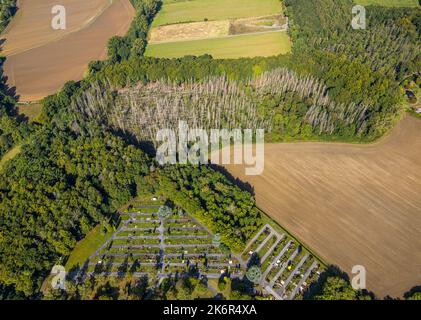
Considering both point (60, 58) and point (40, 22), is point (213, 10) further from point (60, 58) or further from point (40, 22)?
point (40, 22)

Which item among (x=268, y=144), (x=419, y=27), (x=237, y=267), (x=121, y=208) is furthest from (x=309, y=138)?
(x=419, y=27)

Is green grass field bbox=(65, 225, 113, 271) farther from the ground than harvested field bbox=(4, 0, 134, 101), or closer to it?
closer to it

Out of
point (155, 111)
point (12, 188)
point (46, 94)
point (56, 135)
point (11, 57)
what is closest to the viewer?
point (12, 188)

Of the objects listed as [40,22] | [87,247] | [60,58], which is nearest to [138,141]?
[87,247]

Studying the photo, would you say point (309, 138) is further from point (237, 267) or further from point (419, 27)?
point (419, 27)

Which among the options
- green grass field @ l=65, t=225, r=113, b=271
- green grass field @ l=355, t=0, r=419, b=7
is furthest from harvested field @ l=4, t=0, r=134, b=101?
green grass field @ l=355, t=0, r=419, b=7

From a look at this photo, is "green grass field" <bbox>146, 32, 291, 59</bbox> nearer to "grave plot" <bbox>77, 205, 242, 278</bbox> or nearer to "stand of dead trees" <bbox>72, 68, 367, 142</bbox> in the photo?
"stand of dead trees" <bbox>72, 68, 367, 142</bbox>

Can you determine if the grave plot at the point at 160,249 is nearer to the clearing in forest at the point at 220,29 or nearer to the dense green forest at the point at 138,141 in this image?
the dense green forest at the point at 138,141
